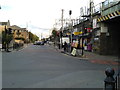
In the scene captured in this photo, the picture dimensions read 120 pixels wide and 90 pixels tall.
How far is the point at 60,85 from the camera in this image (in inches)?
393

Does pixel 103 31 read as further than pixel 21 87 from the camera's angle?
Yes

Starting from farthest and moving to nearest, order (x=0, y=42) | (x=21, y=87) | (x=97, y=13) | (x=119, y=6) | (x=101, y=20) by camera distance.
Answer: (x=0, y=42) < (x=97, y=13) < (x=101, y=20) < (x=119, y=6) < (x=21, y=87)

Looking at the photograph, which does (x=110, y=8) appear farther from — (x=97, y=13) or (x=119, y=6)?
(x=97, y=13)

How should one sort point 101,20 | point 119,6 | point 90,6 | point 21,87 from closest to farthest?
point 21,87
point 119,6
point 101,20
point 90,6

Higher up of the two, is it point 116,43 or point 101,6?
point 101,6

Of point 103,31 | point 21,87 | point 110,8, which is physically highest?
point 110,8

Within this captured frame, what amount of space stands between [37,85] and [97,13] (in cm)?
2489

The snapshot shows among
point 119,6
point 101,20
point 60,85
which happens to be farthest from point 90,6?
point 60,85

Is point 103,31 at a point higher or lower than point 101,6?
lower

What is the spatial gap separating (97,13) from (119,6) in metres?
9.09

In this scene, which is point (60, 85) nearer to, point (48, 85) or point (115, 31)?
point (48, 85)

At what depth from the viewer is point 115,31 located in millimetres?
32969

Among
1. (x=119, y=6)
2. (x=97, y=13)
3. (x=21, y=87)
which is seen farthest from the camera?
(x=97, y=13)

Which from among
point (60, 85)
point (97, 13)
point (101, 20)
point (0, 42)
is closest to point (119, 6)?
point (101, 20)
